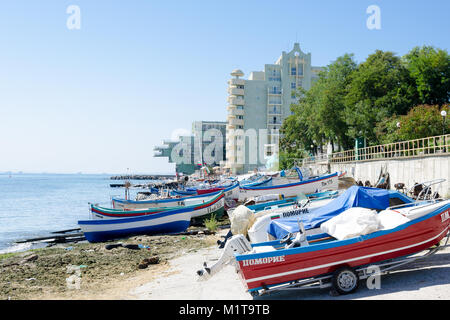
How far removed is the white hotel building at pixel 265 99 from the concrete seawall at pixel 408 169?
52009 mm

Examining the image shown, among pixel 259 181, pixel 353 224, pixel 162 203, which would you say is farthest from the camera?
pixel 259 181

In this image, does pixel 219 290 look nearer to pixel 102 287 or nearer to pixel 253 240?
pixel 253 240

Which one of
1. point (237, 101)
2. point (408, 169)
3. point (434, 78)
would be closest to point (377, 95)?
point (434, 78)

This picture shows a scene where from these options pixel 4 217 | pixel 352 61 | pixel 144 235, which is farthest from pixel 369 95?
pixel 4 217

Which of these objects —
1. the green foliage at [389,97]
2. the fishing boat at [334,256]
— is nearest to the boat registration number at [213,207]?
the fishing boat at [334,256]

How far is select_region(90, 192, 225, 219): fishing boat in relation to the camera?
23.3 m

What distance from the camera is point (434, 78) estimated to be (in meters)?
39.5

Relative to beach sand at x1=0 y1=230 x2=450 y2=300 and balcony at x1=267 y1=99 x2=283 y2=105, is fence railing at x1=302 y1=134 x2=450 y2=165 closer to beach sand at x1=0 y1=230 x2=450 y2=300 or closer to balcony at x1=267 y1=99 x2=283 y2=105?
beach sand at x1=0 y1=230 x2=450 y2=300

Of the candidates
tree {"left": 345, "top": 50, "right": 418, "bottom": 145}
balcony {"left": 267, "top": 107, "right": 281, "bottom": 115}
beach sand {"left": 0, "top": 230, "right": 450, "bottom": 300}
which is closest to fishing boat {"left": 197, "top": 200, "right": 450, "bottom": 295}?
beach sand {"left": 0, "top": 230, "right": 450, "bottom": 300}

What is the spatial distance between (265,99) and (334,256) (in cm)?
8868

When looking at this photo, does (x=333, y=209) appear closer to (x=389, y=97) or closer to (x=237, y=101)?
(x=389, y=97)

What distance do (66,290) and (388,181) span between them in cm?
2715

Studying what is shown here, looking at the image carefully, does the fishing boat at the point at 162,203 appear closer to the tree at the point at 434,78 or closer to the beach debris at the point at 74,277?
the beach debris at the point at 74,277

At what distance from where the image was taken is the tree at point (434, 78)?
39.3m
